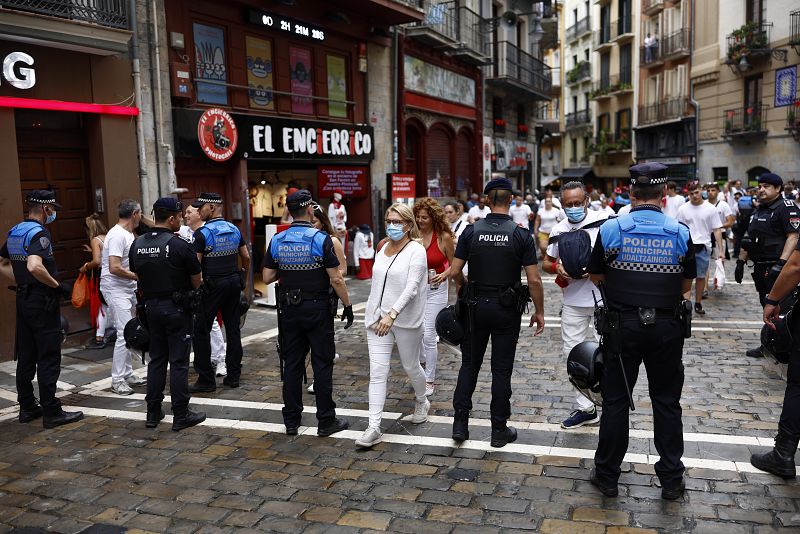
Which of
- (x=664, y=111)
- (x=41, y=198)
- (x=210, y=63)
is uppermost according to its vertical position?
(x=664, y=111)

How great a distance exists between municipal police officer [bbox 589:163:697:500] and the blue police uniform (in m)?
3.93

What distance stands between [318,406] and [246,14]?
9229 mm

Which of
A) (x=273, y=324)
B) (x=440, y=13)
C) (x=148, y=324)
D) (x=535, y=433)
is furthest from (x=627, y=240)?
(x=440, y=13)

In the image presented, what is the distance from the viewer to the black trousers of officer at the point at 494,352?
507 cm

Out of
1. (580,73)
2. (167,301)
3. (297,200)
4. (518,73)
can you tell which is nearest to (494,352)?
(297,200)

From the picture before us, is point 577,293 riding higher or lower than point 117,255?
lower

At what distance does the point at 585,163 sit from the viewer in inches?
1922

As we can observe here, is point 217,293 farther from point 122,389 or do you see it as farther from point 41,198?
point 41,198

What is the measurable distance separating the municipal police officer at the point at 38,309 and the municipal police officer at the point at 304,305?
2.04 meters

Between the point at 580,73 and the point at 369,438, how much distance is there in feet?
155

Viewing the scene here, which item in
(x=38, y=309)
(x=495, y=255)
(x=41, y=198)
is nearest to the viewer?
(x=495, y=255)

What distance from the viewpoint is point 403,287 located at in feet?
17.4

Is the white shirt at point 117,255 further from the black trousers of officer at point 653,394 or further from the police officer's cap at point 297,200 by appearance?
the black trousers of officer at point 653,394

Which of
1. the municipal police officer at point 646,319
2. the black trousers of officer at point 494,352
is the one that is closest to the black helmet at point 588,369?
the municipal police officer at point 646,319
